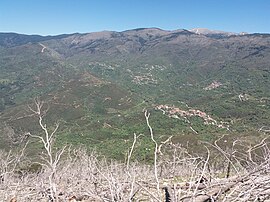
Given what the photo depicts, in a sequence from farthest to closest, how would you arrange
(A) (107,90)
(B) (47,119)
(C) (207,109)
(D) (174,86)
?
1. (D) (174,86)
2. (A) (107,90)
3. (C) (207,109)
4. (B) (47,119)

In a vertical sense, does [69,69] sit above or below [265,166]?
below

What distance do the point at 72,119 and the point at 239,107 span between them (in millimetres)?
47316

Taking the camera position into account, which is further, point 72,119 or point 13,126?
point 72,119

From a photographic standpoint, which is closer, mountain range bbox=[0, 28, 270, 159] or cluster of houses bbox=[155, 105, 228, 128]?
mountain range bbox=[0, 28, 270, 159]

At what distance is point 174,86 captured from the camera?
178 meters

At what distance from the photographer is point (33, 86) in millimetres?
161875

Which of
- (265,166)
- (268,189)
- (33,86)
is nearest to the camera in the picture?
(268,189)

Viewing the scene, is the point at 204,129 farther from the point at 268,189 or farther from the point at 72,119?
the point at 268,189

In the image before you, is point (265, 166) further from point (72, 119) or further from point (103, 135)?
point (72, 119)

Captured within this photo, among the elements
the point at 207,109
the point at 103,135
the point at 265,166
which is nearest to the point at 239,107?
the point at 207,109

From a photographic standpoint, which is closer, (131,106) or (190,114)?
(190,114)

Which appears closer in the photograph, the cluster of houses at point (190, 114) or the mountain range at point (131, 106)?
the mountain range at point (131, 106)

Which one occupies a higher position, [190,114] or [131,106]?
[190,114]

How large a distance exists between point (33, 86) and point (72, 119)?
65.9m
